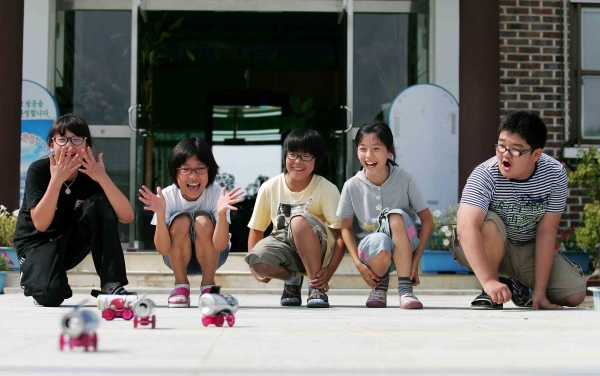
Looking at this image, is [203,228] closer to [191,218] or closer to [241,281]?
[191,218]

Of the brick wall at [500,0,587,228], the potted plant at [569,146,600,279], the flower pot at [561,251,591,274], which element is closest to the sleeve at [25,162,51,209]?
the potted plant at [569,146,600,279]

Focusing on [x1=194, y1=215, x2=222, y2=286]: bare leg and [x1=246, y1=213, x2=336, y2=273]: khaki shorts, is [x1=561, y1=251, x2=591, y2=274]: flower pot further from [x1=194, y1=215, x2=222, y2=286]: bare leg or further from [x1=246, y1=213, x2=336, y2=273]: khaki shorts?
[x1=194, y1=215, x2=222, y2=286]: bare leg

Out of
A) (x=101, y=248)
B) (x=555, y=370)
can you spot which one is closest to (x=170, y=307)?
(x=101, y=248)

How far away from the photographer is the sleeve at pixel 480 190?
12.4ft

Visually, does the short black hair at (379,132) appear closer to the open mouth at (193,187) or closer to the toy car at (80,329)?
the open mouth at (193,187)

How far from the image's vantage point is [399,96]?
6527 mm

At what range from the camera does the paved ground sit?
186cm

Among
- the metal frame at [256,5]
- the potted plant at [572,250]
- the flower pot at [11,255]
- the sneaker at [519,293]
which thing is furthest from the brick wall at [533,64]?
the flower pot at [11,255]

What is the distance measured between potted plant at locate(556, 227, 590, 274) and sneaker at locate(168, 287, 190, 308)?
327 centimetres

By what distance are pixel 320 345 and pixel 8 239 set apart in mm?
4063

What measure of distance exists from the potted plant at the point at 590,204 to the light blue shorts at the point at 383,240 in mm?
2344

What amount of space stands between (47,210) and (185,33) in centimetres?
587

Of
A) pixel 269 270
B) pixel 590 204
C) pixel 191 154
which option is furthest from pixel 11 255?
pixel 590 204

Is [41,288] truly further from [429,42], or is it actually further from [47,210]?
[429,42]
